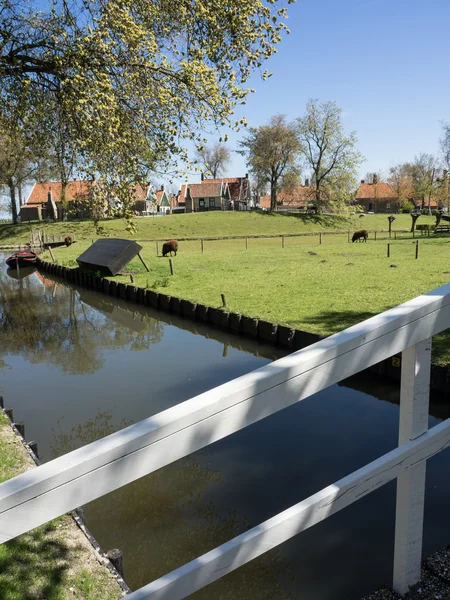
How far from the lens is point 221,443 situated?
741 cm

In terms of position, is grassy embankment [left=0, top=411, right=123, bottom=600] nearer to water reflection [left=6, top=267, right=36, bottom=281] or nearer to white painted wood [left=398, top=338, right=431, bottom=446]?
white painted wood [left=398, top=338, right=431, bottom=446]

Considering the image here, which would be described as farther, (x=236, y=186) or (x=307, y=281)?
(x=236, y=186)

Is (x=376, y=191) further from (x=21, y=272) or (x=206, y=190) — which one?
(x=21, y=272)

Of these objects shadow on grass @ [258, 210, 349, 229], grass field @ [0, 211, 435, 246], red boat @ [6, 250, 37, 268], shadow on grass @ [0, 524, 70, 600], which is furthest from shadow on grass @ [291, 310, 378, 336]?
shadow on grass @ [258, 210, 349, 229]

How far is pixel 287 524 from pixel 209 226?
2262 inches

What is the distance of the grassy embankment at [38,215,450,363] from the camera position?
44.1 ft

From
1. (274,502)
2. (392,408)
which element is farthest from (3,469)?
(392,408)

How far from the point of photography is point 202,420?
4.93ft

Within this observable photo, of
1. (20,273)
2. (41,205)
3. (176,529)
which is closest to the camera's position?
(176,529)

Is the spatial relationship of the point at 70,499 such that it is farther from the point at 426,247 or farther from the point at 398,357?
the point at 426,247

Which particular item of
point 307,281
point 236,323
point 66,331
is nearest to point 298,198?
point 307,281

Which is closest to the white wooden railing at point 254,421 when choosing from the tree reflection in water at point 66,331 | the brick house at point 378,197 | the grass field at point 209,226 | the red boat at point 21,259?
the tree reflection in water at point 66,331

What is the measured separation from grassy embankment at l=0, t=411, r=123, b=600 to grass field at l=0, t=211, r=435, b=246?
47.5 meters

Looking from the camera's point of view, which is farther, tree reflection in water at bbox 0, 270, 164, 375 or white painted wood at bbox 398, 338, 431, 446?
tree reflection in water at bbox 0, 270, 164, 375
